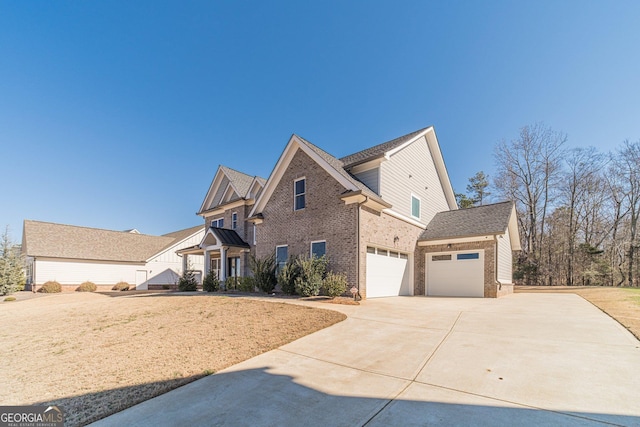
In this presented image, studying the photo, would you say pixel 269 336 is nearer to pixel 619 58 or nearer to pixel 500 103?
pixel 619 58

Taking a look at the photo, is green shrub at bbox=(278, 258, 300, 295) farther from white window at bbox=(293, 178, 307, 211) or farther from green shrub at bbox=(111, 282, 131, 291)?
green shrub at bbox=(111, 282, 131, 291)

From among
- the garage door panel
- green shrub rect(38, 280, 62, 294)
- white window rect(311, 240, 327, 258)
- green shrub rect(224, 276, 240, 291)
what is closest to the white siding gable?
the garage door panel

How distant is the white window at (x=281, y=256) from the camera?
50.6 ft

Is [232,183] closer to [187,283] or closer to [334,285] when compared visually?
[187,283]

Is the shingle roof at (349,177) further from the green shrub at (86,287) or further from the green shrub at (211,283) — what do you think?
the green shrub at (86,287)

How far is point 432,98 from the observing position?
1886 cm

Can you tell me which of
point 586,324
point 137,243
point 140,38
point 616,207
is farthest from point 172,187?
point 616,207

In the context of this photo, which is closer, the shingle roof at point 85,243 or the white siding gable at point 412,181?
the white siding gable at point 412,181

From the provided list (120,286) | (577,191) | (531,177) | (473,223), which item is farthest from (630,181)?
(120,286)

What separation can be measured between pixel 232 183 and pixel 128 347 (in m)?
17.2

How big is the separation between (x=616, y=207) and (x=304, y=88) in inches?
1301

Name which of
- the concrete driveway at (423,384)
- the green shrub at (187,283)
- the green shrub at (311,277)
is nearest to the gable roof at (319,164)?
the green shrub at (311,277)

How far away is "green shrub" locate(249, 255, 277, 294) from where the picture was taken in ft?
48.9

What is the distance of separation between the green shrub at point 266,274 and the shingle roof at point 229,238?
15.5 feet
